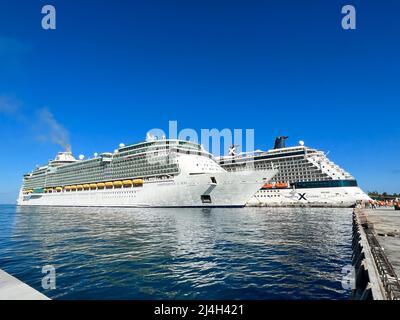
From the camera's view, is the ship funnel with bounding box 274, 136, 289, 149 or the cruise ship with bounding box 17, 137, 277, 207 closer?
the cruise ship with bounding box 17, 137, 277, 207

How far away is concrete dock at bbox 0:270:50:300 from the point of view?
651 cm

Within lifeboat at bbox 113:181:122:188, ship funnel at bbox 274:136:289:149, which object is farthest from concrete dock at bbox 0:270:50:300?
ship funnel at bbox 274:136:289:149

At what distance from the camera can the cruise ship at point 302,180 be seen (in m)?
69.3

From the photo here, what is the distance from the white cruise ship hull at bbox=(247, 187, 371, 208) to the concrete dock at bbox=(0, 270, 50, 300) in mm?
68232

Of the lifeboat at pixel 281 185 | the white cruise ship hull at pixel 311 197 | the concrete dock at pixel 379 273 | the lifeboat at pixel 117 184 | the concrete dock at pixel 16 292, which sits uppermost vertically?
the lifeboat at pixel 117 184

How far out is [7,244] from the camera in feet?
68.0

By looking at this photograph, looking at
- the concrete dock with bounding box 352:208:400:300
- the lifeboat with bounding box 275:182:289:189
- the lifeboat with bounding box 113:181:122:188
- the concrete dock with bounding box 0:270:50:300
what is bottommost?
the concrete dock with bounding box 352:208:400:300

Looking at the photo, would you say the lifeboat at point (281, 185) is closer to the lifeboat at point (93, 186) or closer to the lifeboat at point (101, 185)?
the lifeboat at point (101, 185)

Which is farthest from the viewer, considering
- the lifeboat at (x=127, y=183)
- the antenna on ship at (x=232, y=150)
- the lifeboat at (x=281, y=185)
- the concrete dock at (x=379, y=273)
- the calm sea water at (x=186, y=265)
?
the antenna on ship at (x=232, y=150)

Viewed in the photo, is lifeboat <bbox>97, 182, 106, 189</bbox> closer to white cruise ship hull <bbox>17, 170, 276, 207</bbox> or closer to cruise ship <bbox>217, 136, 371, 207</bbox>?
white cruise ship hull <bbox>17, 170, 276, 207</bbox>

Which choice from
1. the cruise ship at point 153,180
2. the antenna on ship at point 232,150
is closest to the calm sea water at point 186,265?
the cruise ship at point 153,180

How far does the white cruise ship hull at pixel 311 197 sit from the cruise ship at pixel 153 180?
20679mm
